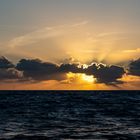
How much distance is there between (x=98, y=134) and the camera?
34812 millimetres

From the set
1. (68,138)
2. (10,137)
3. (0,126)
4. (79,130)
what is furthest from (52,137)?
(0,126)

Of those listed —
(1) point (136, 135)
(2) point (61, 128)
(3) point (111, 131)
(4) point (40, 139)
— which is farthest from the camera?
(2) point (61, 128)

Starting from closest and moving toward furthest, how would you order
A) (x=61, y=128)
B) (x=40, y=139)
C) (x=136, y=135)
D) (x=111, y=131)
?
(x=40, y=139) < (x=136, y=135) < (x=111, y=131) < (x=61, y=128)

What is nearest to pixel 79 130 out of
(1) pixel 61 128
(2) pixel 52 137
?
(1) pixel 61 128

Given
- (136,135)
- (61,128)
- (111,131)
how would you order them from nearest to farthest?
(136,135) < (111,131) < (61,128)

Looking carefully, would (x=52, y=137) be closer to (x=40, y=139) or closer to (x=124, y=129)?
(x=40, y=139)

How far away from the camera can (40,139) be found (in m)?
31.4

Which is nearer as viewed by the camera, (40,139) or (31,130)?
(40,139)

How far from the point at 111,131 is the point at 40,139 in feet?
28.4

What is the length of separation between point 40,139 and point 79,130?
300 inches

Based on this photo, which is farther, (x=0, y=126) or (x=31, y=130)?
(x=0, y=126)

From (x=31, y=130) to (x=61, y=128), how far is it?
3.88 m

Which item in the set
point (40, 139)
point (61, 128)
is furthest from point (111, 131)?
point (40, 139)

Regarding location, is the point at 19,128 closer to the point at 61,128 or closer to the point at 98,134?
the point at 61,128
